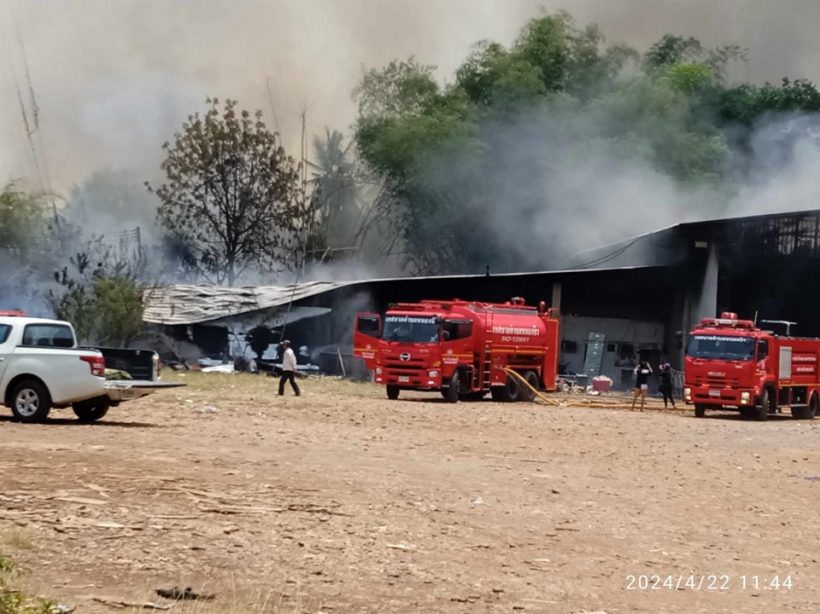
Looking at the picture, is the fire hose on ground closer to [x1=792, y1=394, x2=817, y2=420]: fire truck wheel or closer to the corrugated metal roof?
[x1=792, y1=394, x2=817, y2=420]: fire truck wheel

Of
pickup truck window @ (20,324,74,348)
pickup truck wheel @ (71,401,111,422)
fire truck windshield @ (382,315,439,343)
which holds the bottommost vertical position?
pickup truck wheel @ (71,401,111,422)

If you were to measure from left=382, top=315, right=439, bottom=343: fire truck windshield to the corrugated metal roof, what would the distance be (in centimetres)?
1054

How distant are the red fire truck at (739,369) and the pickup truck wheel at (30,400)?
19.9 meters

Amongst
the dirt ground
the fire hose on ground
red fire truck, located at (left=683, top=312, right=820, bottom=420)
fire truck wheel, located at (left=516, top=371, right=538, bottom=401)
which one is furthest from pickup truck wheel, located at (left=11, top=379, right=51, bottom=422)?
fire truck wheel, located at (left=516, top=371, right=538, bottom=401)

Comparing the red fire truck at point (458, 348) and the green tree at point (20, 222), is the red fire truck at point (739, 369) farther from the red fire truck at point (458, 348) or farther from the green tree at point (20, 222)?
the green tree at point (20, 222)

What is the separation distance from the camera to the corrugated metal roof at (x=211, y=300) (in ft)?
148

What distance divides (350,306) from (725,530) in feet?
114

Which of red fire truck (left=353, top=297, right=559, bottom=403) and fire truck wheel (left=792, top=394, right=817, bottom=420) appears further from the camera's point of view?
fire truck wheel (left=792, top=394, right=817, bottom=420)

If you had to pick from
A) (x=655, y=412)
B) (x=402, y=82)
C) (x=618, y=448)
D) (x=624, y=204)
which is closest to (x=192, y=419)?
(x=618, y=448)

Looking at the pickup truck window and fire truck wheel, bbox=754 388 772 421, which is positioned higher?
the pickup truck window

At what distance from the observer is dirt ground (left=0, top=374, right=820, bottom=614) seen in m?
9.61

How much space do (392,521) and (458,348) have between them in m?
22.8

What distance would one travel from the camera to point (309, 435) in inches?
819

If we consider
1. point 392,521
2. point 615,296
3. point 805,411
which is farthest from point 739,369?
point 392,521
